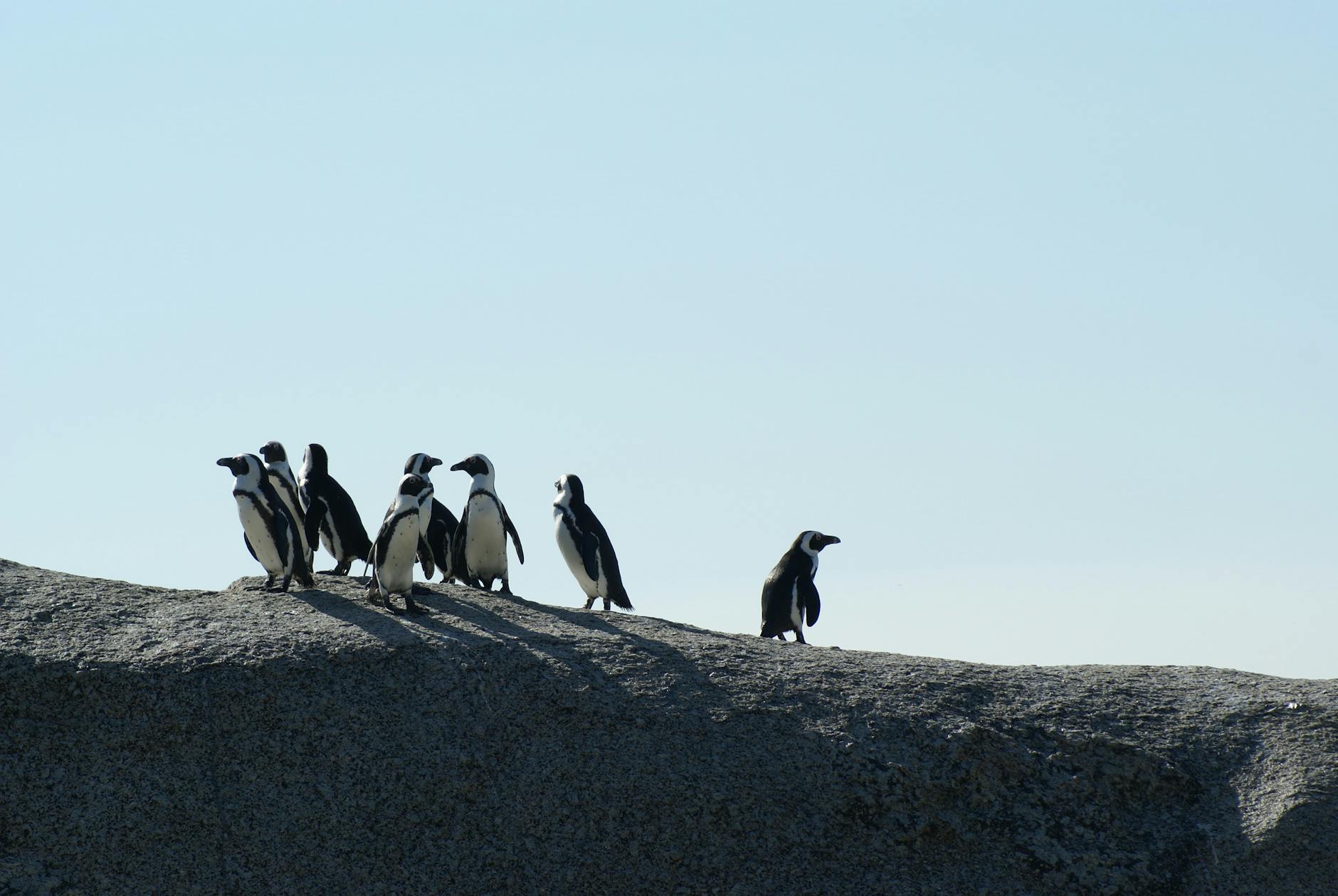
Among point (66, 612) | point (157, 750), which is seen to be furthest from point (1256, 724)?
point (66, 612)

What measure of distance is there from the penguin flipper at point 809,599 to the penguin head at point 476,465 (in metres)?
3.72

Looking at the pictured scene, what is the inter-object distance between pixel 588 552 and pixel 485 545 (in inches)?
46.0

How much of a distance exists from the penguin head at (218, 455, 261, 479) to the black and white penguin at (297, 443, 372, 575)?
1382 millimetres

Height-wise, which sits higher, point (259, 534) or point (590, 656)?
point (259, 534)

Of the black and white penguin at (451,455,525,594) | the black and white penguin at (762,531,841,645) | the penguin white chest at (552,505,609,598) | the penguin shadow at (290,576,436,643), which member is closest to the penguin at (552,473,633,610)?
the penguin white chest at (552,505,609,598)

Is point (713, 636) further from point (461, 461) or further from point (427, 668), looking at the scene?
point (461, 461)

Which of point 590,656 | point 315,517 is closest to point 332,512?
point 315,517

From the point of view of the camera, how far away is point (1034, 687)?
11.7m

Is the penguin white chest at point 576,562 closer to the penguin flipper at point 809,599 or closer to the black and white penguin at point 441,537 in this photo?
the black and white penguin at point 441,537

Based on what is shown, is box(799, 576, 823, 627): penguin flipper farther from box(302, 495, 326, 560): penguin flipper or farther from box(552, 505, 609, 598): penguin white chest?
box(302, 495, 326, 560): penguin flipper

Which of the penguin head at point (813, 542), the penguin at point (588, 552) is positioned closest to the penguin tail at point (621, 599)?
the penguin at point (588, 552)

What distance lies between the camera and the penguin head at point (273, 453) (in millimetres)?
13922

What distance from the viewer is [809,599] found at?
16.5 m

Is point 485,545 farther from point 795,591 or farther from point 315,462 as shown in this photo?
point 795,591
